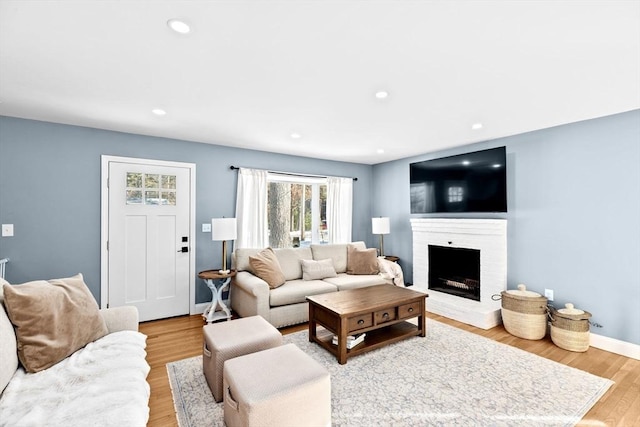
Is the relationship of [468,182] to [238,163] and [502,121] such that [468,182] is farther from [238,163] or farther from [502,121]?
[238,163]

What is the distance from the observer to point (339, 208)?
5.40m

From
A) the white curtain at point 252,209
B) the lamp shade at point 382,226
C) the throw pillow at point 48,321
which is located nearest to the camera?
the throw pillow at point 48,321

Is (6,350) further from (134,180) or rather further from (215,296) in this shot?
(134,180)

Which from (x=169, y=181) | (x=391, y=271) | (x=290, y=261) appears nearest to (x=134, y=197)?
(x=169, y=181)

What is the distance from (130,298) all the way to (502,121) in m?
4.80

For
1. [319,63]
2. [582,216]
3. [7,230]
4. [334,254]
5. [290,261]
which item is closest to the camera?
[319,63]

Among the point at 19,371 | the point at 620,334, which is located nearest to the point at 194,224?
the point at 19,371

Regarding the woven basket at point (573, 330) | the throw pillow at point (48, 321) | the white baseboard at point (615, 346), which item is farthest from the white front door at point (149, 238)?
the white baseboard at point (615, 346)

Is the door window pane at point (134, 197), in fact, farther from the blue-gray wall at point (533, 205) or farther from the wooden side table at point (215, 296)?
the wooden side table at point (215, 296)

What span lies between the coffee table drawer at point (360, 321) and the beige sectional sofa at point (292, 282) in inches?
39.6

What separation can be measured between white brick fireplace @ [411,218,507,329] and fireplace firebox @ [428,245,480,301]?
10 centimetres

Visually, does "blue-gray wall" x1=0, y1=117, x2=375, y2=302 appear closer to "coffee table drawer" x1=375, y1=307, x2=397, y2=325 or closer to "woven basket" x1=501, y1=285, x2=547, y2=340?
"coffee table drawer" x1=375, y1=307, x2=397, y2=325

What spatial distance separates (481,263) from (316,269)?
2.24 meters

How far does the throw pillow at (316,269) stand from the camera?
4174 mm
